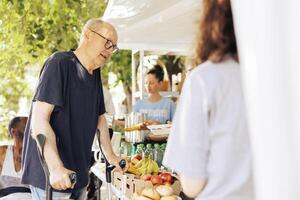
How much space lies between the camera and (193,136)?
4.00 ft

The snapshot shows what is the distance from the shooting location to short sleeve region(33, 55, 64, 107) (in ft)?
7.04

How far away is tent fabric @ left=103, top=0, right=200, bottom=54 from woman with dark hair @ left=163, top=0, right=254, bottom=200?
2.97 m

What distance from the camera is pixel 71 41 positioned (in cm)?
812

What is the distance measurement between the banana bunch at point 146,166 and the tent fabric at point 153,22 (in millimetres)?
1470

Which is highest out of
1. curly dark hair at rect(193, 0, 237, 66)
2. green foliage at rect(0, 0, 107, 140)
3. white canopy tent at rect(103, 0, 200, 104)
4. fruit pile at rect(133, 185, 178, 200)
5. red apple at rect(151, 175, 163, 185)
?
green foliage at rect(0, 0, 107, 140)

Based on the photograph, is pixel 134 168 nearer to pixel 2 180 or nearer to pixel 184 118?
pixel 2 180

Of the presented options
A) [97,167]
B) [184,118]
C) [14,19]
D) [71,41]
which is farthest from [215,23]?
[71,41]

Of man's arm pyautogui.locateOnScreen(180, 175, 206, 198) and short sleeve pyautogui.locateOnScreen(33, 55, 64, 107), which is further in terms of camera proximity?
short sleeve pyautogui.locateOnScreen(33, 55, 64, 107)

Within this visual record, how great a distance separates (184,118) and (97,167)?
283 cm

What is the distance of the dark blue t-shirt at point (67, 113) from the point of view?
2188 millimetres

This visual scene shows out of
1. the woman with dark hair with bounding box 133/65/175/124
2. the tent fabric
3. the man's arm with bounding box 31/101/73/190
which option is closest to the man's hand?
the man's arm with bounding box 31/101/73/190

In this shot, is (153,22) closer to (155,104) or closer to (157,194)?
(155,104)

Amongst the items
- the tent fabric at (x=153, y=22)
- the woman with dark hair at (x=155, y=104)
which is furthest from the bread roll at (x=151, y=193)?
the woman with dark hair at (x=155, y=104)

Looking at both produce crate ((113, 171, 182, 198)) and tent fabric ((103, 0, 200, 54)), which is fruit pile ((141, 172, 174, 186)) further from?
tent fabric ((103, 0, 200, 54))
